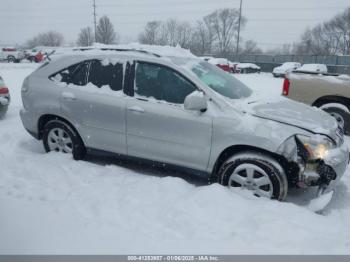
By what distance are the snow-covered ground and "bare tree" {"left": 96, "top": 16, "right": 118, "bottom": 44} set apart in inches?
1687

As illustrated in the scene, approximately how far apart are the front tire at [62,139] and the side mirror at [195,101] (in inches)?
74.2

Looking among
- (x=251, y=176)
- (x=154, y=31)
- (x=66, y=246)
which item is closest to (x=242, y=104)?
(x=251, y=176)

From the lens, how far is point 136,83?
14.1 feet

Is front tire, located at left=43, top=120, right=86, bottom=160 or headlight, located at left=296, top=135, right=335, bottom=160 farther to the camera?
front tire, located at left=43, top=120, right=86, bottom=160

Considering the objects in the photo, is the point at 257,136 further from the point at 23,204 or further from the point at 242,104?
the point at 23,204

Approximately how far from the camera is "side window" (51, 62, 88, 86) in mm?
4676

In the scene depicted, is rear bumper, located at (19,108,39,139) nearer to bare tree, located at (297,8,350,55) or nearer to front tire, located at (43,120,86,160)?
front tire, located at (43,120,86,160)

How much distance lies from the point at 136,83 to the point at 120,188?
1.37 m

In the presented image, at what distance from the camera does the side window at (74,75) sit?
15.3ft

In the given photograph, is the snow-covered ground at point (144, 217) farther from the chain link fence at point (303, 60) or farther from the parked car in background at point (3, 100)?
the chain link fence at point (303, 60)

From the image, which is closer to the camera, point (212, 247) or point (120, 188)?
point (212, 247)

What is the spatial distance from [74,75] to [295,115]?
10.1 feet

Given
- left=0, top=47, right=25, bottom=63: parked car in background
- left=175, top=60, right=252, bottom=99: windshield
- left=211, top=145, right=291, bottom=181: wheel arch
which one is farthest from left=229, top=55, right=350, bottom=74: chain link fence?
left=211, top=145, right=291, bottom=181: wheel arch

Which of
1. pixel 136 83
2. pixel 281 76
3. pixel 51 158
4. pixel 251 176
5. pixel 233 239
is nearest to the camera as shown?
pixel 233 239
